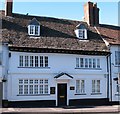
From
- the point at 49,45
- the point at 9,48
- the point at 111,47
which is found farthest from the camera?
the point at 111,47

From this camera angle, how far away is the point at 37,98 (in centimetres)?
3016

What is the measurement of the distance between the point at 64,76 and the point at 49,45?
3712mm

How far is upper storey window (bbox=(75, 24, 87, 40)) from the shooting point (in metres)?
34.4

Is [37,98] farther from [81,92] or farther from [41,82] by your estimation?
[81,92]

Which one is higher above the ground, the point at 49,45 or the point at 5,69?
the point at 49,45

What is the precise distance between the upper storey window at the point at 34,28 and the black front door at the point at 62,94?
21.2 feet

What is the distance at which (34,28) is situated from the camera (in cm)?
3225

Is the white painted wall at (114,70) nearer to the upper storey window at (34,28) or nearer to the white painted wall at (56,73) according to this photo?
the white painted wall at (56,73)

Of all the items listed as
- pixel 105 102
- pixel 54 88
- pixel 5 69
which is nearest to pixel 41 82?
pixel 54 88

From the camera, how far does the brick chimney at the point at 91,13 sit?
Result: 37156mm

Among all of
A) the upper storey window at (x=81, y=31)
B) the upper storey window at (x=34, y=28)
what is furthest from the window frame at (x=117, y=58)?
the upper storey window at (x=34, y=28)

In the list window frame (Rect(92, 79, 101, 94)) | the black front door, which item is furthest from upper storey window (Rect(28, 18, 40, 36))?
window frame (Rect(92, 79, 101, 94))

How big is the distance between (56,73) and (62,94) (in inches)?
95.8

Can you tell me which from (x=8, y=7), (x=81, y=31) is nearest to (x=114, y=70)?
(x=81, y=31)
